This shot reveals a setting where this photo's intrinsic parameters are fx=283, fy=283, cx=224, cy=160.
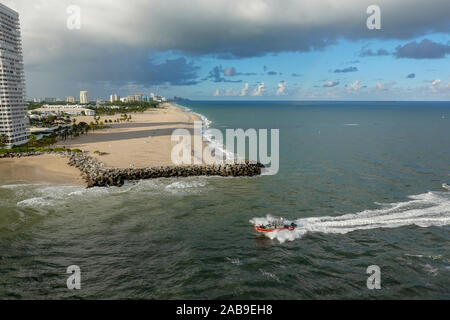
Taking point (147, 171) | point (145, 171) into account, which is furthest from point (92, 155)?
point (147, 171)

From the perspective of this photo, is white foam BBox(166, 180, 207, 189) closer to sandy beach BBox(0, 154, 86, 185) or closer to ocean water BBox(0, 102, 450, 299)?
ocean water BBox(0, 102, 450, 299)

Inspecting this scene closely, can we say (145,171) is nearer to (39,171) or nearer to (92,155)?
(39,171)

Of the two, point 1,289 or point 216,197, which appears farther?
point 216,197

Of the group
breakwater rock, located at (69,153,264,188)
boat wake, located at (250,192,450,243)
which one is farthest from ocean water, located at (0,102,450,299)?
breakwater rock, located at (69,153,264,188)

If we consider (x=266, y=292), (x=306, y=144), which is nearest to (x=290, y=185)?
(x=266, y=292)
